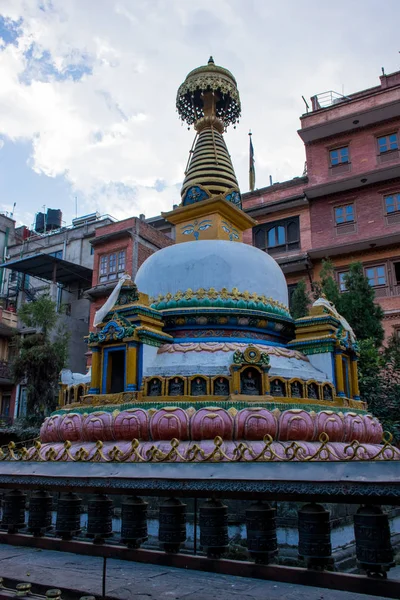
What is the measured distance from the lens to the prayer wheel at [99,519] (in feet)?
18.0

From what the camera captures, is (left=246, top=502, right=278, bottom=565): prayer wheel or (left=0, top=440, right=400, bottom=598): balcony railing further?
(left=246, top=502, right=278, bottom=565): prayer wheel

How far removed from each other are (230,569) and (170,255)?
9.63 metres

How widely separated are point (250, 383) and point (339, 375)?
97.7 inches

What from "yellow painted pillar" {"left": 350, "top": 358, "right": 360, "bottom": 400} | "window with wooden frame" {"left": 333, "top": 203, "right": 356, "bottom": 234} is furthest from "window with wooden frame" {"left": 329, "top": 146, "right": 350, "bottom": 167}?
"yellow painted pillar" {"left": 350, "top": 358, "right": 360, "bottom": 400}

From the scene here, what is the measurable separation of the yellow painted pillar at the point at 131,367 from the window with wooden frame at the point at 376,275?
17.7 metres

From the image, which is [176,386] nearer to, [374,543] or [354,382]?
[354,382]

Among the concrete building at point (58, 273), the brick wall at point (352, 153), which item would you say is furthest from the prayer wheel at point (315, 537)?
the concrete building at point (58, 273)

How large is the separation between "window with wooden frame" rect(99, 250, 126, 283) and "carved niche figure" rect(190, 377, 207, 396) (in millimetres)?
22481

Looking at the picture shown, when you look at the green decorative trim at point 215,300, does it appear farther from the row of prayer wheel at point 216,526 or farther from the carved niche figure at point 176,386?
the row of prayer wheel at point 216,526

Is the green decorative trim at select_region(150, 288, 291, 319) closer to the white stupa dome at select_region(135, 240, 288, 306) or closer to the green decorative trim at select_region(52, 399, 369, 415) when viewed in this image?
the white stupa dome at select_region(135, 240, 288, 306)

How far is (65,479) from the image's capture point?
530 centimetres

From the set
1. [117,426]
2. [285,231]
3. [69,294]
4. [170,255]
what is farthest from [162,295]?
[69,294]

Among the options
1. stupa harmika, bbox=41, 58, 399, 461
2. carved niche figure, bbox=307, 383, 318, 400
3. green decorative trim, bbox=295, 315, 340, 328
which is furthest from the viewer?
green decorative trim, bbox=295, 315, 340, 328

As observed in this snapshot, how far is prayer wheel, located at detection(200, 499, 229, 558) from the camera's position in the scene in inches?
194
